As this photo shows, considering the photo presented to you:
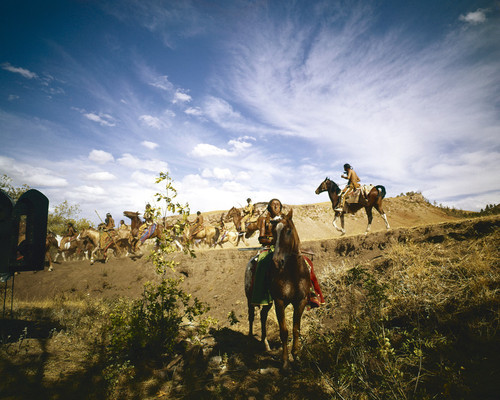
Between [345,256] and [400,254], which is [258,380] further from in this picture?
[345,256]

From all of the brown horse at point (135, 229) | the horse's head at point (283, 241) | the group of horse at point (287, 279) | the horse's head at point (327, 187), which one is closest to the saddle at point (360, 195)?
the horse's head at point (327, 187)

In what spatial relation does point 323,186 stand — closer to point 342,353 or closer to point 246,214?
point 246,214

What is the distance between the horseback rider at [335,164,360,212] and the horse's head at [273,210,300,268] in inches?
332

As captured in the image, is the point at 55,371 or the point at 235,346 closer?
the point at 55,371

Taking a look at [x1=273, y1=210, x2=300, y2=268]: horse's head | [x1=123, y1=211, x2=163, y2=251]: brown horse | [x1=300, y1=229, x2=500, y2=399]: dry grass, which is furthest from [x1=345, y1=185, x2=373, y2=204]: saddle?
[x1=123, y1=211, x2=163, y2=251]: brown horse

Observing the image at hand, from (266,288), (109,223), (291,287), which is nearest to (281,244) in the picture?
(291,287)

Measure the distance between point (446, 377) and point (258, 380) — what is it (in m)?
2.81

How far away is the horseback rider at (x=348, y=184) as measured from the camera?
11133 millimetres

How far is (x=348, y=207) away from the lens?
37.2 feet

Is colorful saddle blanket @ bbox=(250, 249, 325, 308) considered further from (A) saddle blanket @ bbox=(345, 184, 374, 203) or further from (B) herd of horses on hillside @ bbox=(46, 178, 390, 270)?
(B) herd of horses on hillside @ bbox=(46, 178, 390, 270)

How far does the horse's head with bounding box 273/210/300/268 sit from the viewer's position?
376cm

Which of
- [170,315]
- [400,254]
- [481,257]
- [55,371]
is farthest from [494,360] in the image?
[55,371]

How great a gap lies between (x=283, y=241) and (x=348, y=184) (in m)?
9.05

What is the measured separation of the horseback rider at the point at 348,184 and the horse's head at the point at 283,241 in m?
8.43
